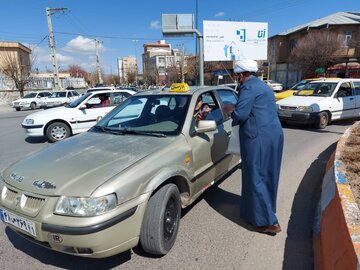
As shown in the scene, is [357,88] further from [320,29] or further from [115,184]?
[320,29]

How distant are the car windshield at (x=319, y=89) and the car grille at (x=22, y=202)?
9634mm

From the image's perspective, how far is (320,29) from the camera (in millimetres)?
36219

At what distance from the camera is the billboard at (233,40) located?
17625 mm

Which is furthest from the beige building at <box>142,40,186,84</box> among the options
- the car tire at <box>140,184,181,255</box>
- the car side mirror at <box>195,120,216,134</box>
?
the car tire at <box>140,184,181,255</box>

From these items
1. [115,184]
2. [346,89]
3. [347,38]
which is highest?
[347,38]

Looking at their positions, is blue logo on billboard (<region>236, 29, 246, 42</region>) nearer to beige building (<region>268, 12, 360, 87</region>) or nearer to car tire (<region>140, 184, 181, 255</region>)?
car tire (<region>140, 184, 181, 255</region>)

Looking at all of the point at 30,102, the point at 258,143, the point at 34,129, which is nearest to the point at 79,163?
the point at 258,143

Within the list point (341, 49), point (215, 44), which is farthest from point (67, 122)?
point (341, 49)

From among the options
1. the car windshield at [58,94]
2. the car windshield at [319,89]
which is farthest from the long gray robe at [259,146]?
the car windshield at [58,94]

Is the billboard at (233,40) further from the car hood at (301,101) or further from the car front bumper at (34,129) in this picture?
the car front bumper at (34,129)

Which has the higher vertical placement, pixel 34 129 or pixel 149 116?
pixel 149 116

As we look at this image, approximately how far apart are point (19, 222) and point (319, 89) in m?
→ 10.2

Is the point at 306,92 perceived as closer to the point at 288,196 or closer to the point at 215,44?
the point at 288,196

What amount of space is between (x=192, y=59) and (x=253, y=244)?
49.2 meters
